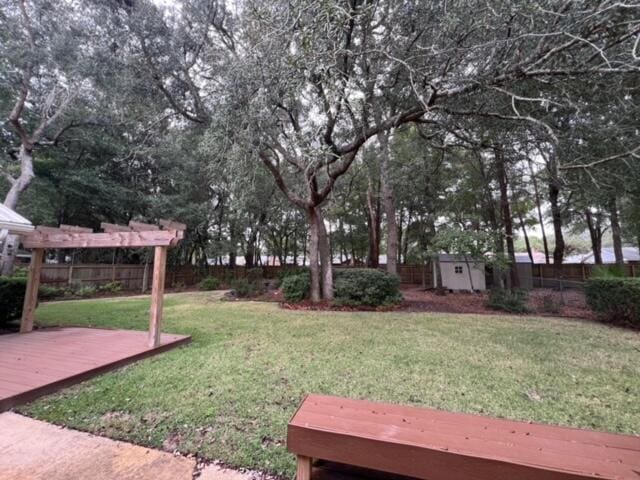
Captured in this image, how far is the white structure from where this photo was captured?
1165 centimetres

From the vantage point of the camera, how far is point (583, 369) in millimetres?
3492

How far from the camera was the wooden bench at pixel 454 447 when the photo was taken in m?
1.26

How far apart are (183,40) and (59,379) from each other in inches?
278

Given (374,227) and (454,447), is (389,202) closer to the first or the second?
(374,227)

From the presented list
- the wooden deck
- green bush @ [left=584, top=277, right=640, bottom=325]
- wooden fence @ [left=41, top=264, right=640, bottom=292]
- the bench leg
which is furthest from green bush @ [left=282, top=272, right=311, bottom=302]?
the bench leg

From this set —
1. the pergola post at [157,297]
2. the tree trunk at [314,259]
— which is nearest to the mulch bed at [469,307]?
the tree trunk at [314,259]

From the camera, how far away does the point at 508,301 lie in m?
7.34

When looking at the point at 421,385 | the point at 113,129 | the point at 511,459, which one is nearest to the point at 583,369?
the point at 421,385

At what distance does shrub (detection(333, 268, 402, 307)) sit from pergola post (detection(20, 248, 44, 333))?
6.23 meters

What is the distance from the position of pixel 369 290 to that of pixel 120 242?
5723 mm

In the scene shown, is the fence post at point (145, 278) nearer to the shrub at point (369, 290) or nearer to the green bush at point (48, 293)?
the green bush at point (48, 293)

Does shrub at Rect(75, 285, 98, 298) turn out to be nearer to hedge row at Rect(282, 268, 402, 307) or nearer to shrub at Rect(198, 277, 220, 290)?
shrub at Rect(198, 277, 220, 290)

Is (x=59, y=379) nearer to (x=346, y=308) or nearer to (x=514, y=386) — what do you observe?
(x=514, y=386)

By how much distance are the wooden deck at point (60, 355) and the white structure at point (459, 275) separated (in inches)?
411
